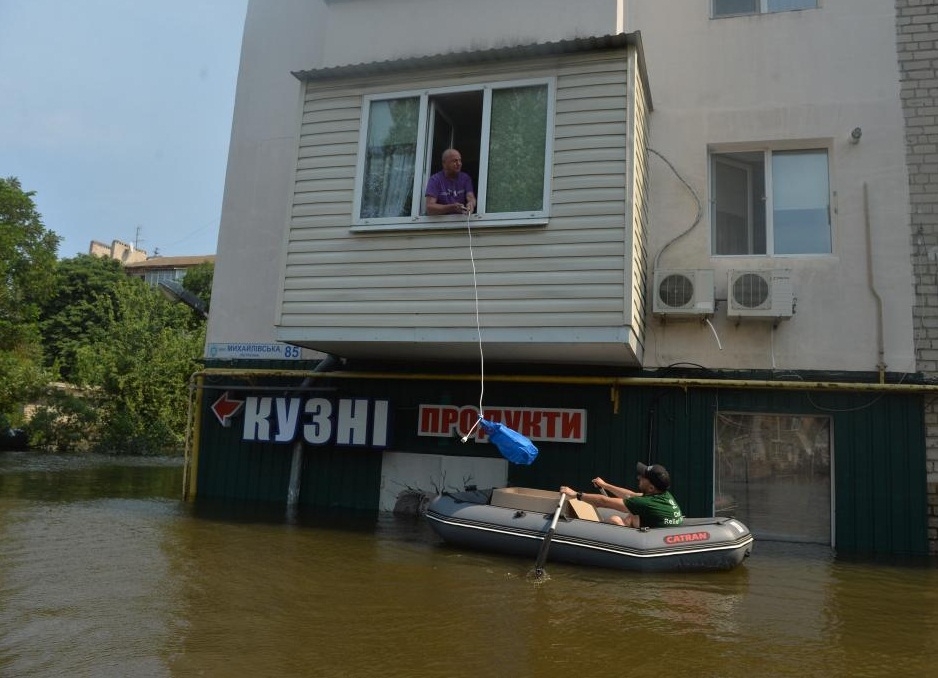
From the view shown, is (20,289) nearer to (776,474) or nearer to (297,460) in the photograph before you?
(297,460)

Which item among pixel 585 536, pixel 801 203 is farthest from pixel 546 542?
pixel 801 203

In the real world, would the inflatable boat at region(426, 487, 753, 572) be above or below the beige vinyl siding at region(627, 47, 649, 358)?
below

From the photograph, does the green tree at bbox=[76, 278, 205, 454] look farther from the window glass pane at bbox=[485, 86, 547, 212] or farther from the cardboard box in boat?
the cardboard box in boat

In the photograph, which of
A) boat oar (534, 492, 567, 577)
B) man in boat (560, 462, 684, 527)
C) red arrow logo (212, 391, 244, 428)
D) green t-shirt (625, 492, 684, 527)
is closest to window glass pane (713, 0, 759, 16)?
man in boat (560, 462, 684, 527)

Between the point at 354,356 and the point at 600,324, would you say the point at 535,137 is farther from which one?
the point at 354,356

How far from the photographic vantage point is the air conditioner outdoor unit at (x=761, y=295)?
28.1 ft

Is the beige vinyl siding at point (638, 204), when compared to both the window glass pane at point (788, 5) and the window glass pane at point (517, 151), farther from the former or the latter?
the window glass pane at point (788, 5)

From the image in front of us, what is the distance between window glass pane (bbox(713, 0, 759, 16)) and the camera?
9625 mm

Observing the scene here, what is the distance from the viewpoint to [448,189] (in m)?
8.69

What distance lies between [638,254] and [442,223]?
2176 mm

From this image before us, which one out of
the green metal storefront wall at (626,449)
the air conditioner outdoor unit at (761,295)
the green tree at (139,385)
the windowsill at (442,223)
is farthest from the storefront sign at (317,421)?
the green tree at (139,385)

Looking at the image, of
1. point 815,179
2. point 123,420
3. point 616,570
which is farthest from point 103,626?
point 123,420

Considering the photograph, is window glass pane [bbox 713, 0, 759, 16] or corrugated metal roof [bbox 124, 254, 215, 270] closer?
window glass pane [bbox 713, 0, 759, 16]

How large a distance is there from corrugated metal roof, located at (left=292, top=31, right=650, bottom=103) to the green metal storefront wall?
3830 millimetres
